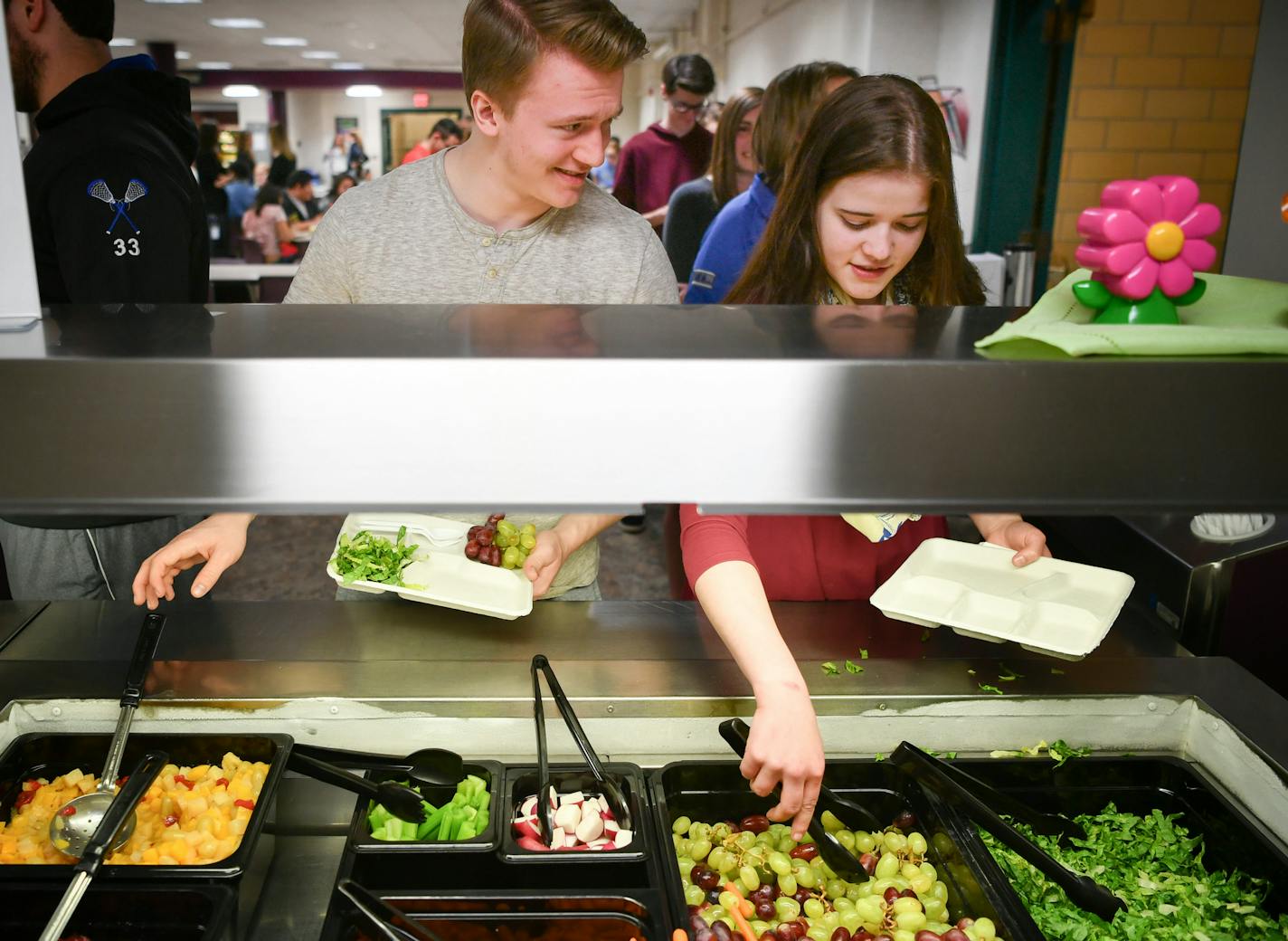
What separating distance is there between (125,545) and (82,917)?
3.92 ft

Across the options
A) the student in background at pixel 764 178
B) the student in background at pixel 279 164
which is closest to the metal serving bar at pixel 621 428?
the student in background at pixel 764 178

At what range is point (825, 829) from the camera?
1.28 meters

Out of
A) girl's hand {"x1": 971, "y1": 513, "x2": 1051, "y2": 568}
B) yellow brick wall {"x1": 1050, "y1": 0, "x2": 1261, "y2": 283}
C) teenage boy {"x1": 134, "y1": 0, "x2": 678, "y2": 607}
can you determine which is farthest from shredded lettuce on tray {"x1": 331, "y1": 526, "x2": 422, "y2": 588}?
yellow brick wall {"x1": 1050, "y1": 0, "x2": 1261, "y2": 283}

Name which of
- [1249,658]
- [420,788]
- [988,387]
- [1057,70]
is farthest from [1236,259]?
[1057,70]

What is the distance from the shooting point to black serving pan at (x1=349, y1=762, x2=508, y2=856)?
117cm

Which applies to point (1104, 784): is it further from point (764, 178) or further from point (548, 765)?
point (764, 178)

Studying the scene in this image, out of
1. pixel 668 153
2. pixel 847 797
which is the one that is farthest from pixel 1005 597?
pixel 668 153

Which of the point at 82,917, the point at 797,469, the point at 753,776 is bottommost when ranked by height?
the point at 82,917

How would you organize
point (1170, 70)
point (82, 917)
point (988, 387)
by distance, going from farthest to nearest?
point (1170, 70) → point (82, 917) → point (988, 387)

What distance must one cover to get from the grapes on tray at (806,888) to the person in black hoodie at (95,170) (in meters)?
1.32

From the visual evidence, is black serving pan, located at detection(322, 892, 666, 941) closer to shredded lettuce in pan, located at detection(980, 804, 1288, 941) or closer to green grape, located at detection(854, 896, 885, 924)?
green grape, located at detection(854, 896, 885, 924)

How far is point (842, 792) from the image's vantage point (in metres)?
1.34

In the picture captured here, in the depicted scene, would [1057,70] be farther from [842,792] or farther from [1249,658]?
[842,792]

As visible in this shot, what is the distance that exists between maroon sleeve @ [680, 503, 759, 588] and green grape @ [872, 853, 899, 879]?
41 cm
